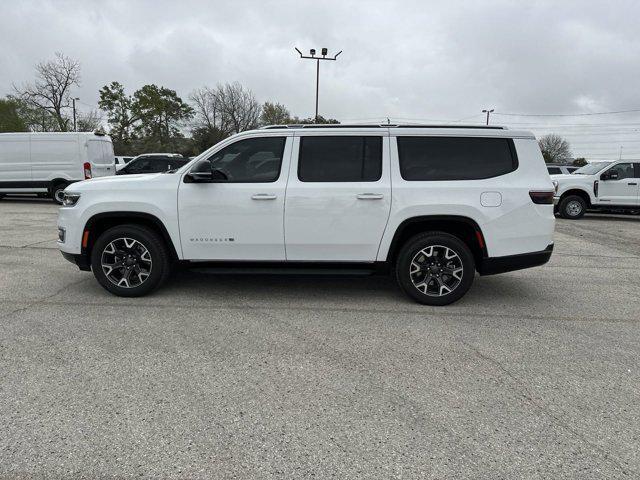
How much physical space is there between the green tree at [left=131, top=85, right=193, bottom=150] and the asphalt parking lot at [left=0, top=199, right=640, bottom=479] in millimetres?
57172

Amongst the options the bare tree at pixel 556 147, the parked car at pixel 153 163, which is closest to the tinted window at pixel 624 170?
the parked car at pixel 153 163

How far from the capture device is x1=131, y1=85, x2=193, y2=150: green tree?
57.9 meters

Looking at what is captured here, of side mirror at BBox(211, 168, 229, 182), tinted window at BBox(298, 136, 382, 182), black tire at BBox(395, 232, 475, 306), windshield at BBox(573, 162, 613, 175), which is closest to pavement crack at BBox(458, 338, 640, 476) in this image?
black tire at BBox(395, 232, 475, 306)

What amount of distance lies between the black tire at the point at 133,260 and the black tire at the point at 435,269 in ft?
8.58

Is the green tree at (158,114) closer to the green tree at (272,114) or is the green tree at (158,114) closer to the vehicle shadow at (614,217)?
the green tree at (272,114)

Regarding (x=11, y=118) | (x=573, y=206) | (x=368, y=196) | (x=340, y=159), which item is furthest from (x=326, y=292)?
(x=11, y=118)

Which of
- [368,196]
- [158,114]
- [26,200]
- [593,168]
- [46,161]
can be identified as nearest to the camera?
[368,196]

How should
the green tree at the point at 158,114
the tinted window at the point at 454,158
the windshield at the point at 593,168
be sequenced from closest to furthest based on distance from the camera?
the tinted window at the point at 454,158 → the windshield at the point at 593,168 → the green tree at the point at 158,114

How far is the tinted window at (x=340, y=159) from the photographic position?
191 inches

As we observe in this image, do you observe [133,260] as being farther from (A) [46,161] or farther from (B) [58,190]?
(A) [46,161]

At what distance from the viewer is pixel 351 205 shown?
188 inches

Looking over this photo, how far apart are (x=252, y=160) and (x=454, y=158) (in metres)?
2.18

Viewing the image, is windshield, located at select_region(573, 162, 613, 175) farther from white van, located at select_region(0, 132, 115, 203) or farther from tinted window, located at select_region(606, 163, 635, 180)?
white van, located at select_region(0, 132, 115, 203)

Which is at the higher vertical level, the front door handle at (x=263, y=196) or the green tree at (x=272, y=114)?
the green tree at (x=272, y=114)
